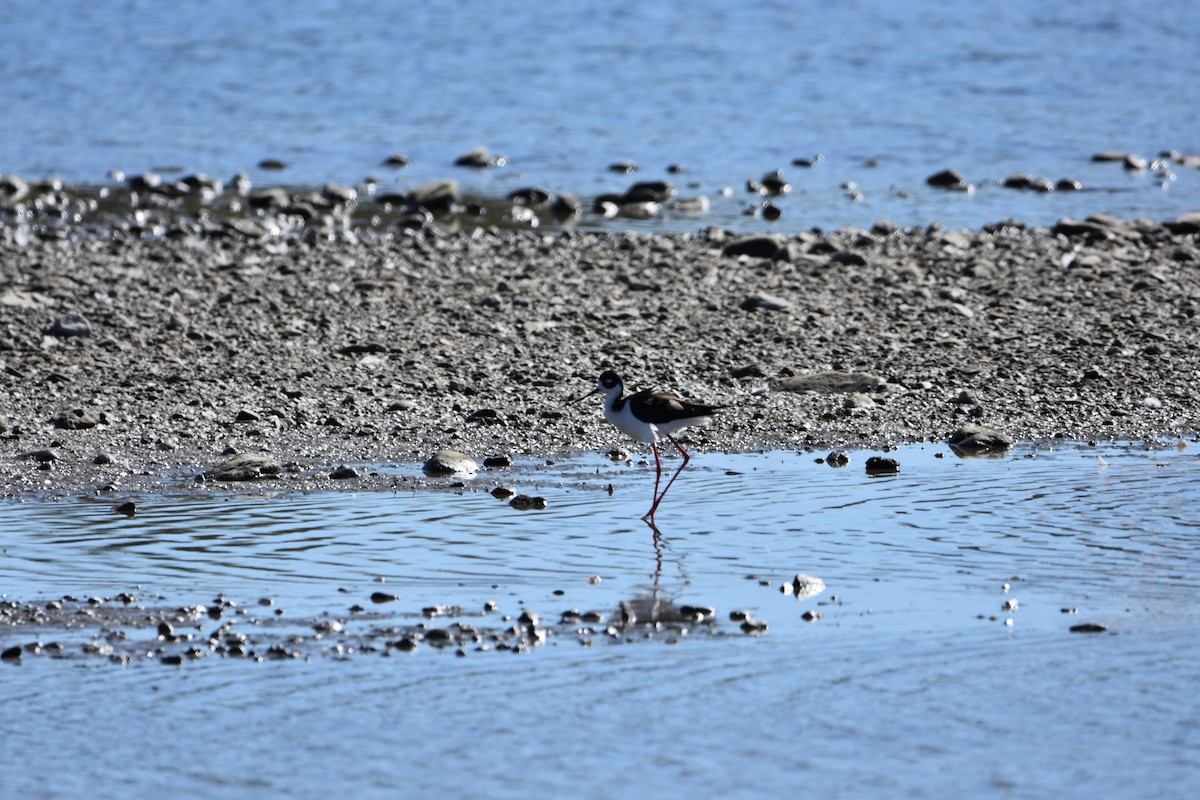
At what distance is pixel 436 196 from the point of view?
2317 centimetres

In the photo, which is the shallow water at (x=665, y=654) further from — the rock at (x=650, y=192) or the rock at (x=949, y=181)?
the rock at (x=949, y=181)

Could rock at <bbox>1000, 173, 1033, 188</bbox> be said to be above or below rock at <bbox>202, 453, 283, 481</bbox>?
above

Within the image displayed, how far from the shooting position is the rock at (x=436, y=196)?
75.6ft

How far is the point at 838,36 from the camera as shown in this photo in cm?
4528

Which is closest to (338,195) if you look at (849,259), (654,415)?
(849,259)

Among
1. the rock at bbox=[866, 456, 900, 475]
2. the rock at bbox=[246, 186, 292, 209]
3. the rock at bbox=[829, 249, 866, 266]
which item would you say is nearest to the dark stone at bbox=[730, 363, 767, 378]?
the rock at bbox=[866, 456, 900, 475]

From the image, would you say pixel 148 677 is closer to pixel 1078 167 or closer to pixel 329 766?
pixel 329 766

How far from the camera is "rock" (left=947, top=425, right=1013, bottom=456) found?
11.3 m

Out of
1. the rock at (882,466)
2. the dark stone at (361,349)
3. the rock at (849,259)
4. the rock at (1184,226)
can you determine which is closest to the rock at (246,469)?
the dark stone at (361,349)

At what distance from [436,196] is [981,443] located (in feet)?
43.1

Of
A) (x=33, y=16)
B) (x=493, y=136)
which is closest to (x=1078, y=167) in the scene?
(x=493, y=136)

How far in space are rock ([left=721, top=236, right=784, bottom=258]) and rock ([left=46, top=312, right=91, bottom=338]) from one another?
7020 millimetres

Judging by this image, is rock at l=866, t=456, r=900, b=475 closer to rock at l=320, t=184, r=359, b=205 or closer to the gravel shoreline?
the gravel shoreline

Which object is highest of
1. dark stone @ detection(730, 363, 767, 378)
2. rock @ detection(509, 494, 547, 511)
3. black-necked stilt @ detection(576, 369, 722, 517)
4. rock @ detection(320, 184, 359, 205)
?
rock @ detection(320, 184, 359, 205)
